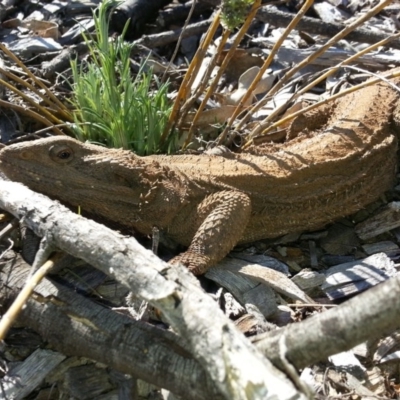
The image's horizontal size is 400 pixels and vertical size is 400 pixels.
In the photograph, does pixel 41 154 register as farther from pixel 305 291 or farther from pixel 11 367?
pixel 305 291

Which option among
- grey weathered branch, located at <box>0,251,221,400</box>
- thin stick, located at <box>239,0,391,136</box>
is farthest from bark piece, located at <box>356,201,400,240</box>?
grey weathered branch, located at <box>0,251,221,400</box>

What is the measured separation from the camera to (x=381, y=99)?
5.14 m

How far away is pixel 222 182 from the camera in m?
4.23

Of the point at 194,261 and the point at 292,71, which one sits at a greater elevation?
the point at 292,71

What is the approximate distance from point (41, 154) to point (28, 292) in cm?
122

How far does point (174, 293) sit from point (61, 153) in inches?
60.6

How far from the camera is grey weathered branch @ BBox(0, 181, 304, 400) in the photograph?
7.74ft

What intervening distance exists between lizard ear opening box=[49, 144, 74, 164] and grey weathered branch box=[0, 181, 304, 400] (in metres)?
0.48

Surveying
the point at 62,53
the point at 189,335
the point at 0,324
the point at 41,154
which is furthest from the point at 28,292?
the point at 62,53

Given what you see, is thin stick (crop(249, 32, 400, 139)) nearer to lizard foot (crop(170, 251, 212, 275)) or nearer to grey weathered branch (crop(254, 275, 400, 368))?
lizard foot (crop(170, 251, 212, 275))

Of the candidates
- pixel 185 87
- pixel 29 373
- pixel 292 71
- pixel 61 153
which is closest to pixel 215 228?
pixel 61 153

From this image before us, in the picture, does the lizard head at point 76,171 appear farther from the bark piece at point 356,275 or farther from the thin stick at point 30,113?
the bark piece at point 356,275

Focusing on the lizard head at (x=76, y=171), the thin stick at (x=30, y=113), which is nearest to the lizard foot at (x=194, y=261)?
the lizard head at (x=76, y=171)

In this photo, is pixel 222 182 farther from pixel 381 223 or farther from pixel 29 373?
pixel 29 373
